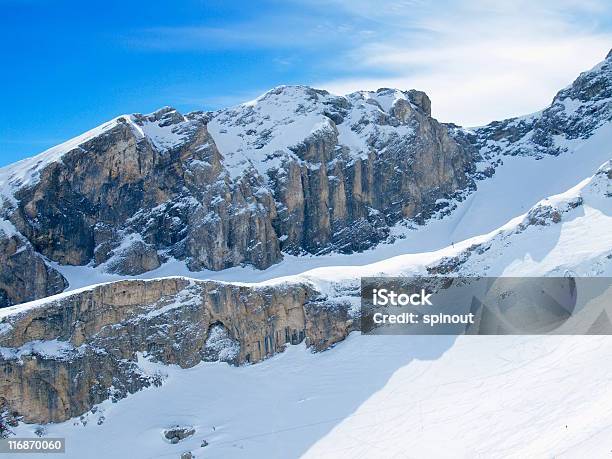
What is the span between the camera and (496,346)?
64.8 metres

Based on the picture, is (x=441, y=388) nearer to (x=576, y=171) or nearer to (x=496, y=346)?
(x=496, y=346)

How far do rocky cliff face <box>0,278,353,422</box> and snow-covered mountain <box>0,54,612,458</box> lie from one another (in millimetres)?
163

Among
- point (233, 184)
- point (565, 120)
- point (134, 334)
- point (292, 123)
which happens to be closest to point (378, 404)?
point (134, 334)

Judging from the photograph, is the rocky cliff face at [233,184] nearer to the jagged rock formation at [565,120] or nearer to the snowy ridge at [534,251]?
the jagged rock formation at [565,120]

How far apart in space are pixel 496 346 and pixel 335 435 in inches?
652

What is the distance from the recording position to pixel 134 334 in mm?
69062

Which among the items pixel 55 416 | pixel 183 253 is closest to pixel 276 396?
pixel 55 416

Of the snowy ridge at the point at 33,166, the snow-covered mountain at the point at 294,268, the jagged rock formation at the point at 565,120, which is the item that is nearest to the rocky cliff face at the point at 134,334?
the snow-covered mountain at the point at 294,268

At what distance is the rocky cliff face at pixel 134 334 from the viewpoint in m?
64.2

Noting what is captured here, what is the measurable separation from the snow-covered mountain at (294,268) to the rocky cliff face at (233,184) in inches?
10.9

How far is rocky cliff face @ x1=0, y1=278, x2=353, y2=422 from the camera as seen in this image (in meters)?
64.2

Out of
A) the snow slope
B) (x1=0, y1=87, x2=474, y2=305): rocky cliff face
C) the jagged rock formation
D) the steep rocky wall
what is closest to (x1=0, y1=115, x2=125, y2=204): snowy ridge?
(x1=0, y1=87, x2=474, y2=305): rocky cliff face

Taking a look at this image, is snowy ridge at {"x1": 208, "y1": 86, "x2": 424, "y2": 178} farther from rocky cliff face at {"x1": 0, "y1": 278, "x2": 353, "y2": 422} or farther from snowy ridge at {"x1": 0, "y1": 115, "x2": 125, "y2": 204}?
rocky cliff face at {"x1": 0, "y1": 278, "x2": 353, "y2": 422}

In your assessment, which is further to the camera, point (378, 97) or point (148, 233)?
point (378, 97)
